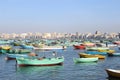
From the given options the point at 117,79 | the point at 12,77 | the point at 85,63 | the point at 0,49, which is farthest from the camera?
the point at 0,49

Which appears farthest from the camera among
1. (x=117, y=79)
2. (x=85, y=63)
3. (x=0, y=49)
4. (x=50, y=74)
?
(x=0, y=49)

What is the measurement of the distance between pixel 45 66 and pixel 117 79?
15038mm

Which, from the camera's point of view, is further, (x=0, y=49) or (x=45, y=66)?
(x=0, y=49)

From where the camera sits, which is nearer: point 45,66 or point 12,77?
point 12,77

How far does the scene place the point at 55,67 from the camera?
145ft

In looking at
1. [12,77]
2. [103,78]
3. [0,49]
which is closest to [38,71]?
[12,77]

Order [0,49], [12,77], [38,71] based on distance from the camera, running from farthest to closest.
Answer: [0,49] → [38,71] → [12,77]

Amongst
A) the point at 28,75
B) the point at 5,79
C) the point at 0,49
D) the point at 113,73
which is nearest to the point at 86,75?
the point at 113,73

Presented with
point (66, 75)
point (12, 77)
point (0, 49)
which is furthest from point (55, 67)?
point (0, 49)

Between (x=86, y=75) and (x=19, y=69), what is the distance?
34.1ft

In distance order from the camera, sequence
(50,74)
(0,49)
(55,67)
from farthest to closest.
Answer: (0,49) → (55,67) → (50,74)

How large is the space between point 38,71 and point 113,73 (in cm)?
1146

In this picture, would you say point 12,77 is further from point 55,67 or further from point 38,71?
point 55,67

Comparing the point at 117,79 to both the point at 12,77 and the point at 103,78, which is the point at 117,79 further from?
the point at 12,77
